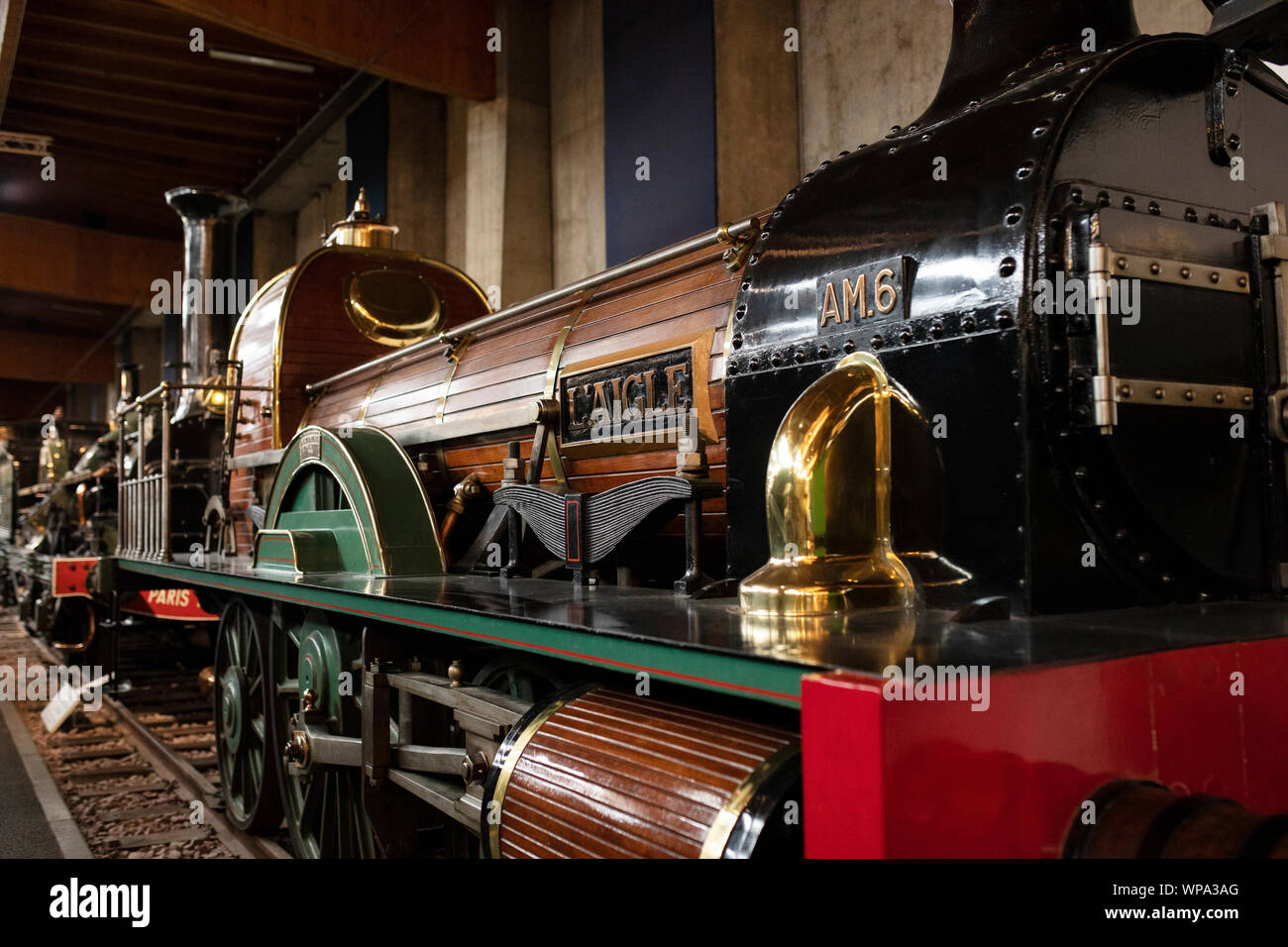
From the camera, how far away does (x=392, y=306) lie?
576 centimetres

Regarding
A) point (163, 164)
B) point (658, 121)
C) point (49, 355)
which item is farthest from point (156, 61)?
point (49, 355)

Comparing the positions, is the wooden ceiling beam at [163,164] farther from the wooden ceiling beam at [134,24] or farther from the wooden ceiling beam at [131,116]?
the wooden ceiling beam at [134,24]

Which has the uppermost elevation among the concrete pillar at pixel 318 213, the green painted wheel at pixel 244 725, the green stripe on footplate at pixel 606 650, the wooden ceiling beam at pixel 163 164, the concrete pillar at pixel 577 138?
the wooden ceiling beam at pixel 163 164

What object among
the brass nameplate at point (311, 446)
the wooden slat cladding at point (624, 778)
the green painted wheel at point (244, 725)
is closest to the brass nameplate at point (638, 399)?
the wooden slat cladding at point (624, 778)

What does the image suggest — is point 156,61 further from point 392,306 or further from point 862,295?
point 862,295

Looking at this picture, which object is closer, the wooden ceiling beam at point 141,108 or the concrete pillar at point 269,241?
the wooden ceiling beam at point 141,108

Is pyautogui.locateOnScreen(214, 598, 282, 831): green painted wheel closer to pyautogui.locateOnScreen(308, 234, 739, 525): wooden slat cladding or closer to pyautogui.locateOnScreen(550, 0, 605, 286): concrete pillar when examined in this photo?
pyautogui.locateOnScreen(308, 234, 739, 525): wooden slat cladding

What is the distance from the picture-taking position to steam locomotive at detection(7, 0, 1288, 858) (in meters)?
1.22

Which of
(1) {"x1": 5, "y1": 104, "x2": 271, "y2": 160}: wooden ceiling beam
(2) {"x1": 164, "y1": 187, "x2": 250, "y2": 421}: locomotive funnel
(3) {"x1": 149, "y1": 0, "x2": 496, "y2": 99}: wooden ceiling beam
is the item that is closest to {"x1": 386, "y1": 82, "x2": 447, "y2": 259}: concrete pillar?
(3) {"x1": 149, "y1": 0, "x2": 496, "y2": 99}: wooden ceiling beam

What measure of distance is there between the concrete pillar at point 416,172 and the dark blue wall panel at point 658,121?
369cm

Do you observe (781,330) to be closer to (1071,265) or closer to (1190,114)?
(1071,265)

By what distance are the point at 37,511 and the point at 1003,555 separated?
11386 mm

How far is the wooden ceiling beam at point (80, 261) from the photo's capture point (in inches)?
605

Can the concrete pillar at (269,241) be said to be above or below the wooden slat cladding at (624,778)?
above
